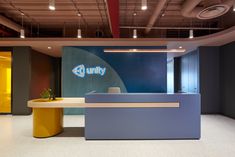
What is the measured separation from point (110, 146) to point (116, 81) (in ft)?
14.1

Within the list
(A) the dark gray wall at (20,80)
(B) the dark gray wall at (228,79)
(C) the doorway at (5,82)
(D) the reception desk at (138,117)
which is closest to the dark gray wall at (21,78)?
(A) the dark gray wall at (20,80)

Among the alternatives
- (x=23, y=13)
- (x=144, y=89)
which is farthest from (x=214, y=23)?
(x=23, y=13)

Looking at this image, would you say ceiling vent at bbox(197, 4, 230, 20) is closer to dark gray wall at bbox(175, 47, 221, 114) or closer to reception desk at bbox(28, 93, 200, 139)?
reception desk at bbox(28, 93, 200, 139)

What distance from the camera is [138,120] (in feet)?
16.0

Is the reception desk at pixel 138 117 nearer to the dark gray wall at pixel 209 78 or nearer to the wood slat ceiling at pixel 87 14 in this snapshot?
the wood slat ceiling at pixel 87 14

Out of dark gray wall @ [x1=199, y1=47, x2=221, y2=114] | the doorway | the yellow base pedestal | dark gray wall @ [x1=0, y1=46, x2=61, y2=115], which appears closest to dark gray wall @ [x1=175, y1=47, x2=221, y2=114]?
dark gray wall @ [x1=199, y1=47, x2=221, y2=114]

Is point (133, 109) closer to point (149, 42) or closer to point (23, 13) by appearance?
point (149, 42)

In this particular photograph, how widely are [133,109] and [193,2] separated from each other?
10.9 ft

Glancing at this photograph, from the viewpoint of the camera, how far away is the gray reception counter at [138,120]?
4.85m

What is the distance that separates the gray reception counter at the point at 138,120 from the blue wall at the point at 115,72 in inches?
139

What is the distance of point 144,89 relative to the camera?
27.6ft

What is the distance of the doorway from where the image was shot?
330 inches

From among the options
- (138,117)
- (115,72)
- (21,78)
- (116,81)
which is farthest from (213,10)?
(21,78)

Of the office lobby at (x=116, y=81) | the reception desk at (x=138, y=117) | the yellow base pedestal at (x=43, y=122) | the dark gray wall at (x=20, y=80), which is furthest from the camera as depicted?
the dark gray wall at (x=20, y=80)
